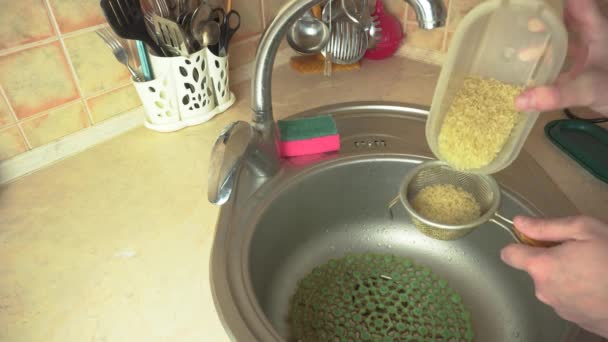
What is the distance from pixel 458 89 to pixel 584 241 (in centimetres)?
26

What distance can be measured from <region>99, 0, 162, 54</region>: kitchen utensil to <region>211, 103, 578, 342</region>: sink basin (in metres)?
0.30

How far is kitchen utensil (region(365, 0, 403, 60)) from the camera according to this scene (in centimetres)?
105

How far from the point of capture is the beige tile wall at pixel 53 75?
26.4 inches

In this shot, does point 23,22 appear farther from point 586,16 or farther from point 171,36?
point 586,16

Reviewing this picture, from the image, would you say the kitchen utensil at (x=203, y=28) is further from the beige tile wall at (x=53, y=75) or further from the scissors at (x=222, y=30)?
the beige tile wall at (x=53, y=75)

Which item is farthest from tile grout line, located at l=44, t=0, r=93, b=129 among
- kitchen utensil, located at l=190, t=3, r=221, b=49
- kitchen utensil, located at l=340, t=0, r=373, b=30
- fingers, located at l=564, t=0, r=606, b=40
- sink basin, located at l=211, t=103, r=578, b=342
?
fingers, located at l=564, t=0, r=606, b=40

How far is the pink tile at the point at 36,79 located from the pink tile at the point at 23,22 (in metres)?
0.02

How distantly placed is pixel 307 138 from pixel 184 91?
26cm

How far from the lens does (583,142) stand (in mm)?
760

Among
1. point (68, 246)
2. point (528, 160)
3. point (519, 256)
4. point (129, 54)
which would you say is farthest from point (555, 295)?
point (129, 54)

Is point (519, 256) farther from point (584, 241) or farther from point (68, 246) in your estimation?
point (68, 246)

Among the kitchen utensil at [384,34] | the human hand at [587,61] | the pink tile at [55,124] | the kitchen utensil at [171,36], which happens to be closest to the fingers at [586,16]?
the human hand at [587,61]

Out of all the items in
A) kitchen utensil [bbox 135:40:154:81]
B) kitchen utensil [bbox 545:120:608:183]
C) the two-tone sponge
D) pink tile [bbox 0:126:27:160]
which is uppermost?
kitchen utensil [bbox 135:40:154:81]

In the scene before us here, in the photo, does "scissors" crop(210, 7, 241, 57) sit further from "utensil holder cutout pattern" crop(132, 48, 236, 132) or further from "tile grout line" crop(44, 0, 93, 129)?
"tile grout line" crop(44, 0, 93, 129)
